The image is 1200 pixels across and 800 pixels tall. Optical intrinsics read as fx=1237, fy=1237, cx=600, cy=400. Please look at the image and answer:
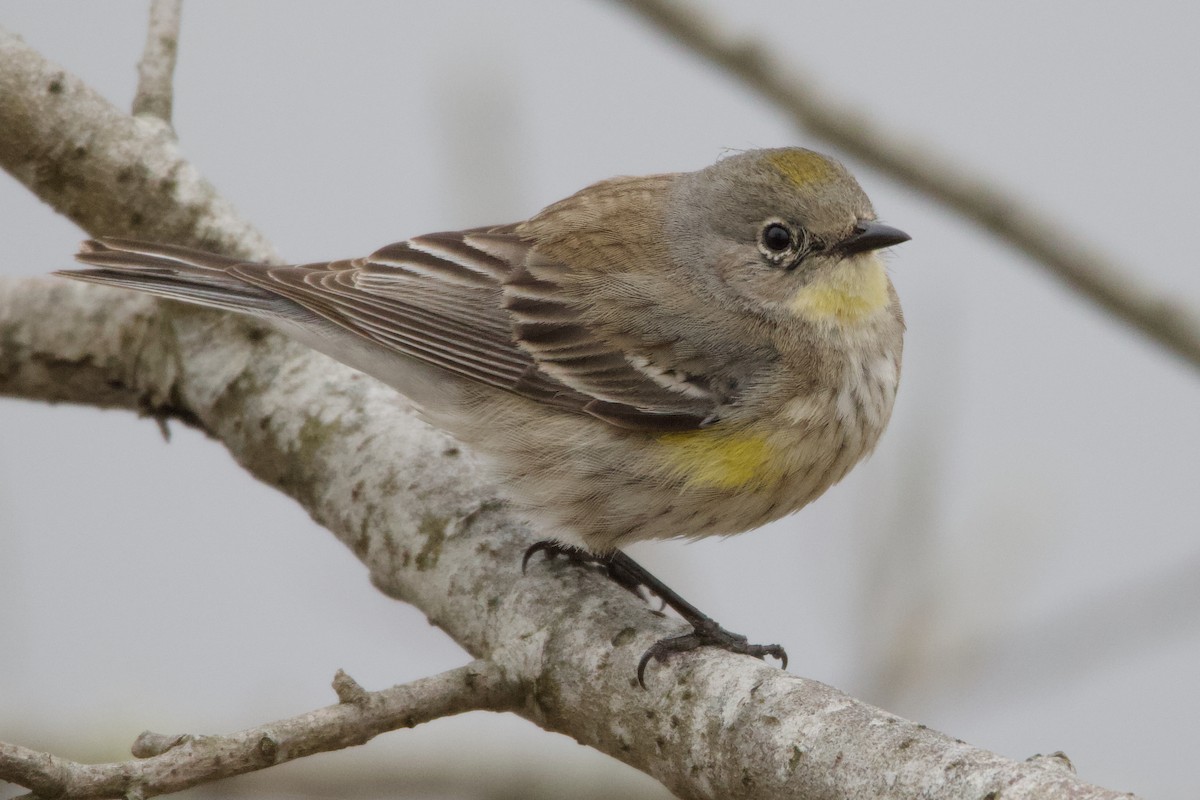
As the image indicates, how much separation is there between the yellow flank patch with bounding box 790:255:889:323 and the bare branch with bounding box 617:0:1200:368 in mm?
582

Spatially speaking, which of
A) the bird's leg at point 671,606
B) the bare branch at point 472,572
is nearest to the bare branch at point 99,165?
the bare branch at point 472,572

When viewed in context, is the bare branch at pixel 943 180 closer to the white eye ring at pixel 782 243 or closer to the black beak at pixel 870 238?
the black beak at pixel 870 238

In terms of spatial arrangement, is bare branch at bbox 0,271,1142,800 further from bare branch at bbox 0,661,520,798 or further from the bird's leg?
bare branch at bbox 0,661,520,798

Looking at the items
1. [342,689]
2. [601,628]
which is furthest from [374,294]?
[342,689]

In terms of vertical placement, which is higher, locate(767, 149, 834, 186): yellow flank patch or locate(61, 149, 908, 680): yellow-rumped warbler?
locate(767, 149, 834, 186): yellow flank patch

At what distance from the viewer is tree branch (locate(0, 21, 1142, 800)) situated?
8.89ft

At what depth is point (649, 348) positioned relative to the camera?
14.3 feet

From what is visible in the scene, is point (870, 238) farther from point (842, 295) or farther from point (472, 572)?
point (472, 572)

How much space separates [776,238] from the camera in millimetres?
4500

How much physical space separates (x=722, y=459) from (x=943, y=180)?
113 centimetres

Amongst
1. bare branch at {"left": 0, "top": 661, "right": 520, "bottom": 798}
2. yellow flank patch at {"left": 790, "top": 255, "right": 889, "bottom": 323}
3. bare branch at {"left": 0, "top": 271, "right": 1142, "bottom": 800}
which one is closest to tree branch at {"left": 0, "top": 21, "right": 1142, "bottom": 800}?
bare branch at {"left": 0, "top": 271, "right": 1142, "bottom": 800}

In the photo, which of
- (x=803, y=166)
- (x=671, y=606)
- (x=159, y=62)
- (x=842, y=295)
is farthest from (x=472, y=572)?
(x=159, y=62)

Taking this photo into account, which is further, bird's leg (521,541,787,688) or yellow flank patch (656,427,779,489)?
yellow flank patch (656,427,779,489)

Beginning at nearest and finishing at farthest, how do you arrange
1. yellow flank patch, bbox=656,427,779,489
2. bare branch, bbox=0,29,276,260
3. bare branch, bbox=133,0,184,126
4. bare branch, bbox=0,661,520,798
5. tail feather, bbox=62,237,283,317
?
1. bare branch, bbox=0,661,520,798
2. yellow flank patch, bbox=656,427,779,489
3. tail feather, bbox=62,237,283,317
4. bare branch, bbox=0,29,276,260
5. bare branch, bbox=133,0,184,126
